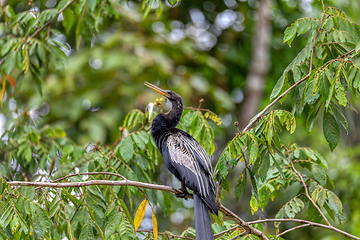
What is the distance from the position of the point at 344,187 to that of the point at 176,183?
9.08ft

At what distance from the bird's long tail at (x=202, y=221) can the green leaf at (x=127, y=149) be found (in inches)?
26.1

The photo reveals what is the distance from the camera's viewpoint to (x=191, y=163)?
3.22 meters

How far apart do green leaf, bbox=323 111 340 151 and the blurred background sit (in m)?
3.78

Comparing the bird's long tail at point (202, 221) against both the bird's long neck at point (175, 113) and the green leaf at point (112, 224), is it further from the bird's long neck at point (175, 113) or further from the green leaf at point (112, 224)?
the bird's long neck at point (175, 113)

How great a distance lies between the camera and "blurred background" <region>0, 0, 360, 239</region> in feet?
22.6

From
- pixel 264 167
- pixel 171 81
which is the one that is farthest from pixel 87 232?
pixel 171 81

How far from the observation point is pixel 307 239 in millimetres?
6672

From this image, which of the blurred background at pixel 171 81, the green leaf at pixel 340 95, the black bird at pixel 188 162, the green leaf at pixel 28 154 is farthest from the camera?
the blurred background at pixel 171 81

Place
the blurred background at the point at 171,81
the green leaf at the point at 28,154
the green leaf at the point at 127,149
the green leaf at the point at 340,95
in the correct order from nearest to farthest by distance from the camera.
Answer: the green leaf at the point at 340,95 → the green leaf at the point at 127,149 → the green leaf at the point at 28,154 → the blurred background at the point at 171,81

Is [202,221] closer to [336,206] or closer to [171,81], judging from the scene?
[336,206]

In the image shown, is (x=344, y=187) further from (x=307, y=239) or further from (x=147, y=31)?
(x=147, y=31)

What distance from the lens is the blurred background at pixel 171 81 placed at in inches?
271

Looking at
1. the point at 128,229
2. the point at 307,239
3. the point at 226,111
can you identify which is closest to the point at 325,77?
the point at 128,229

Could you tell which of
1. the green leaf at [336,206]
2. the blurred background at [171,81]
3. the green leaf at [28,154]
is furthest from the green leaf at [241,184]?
the blurred background at [171,81]
